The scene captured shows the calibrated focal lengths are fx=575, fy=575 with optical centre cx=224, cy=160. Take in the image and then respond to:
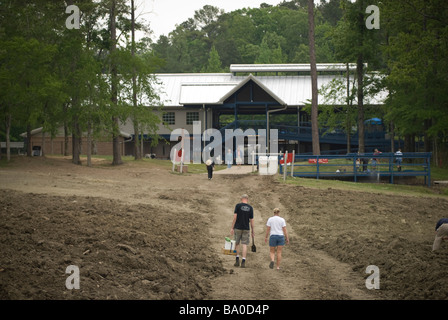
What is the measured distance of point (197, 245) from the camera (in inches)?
650

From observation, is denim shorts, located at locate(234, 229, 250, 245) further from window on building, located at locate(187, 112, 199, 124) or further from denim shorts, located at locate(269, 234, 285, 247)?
window on building, located at locate(187, 112, 199, 124)

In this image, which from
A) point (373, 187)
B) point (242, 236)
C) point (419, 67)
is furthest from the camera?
point (419, 67)

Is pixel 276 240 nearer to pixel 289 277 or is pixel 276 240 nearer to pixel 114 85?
pixel 289 277

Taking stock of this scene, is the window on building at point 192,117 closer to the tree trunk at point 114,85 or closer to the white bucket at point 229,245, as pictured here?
the tree trunk at point 114,85

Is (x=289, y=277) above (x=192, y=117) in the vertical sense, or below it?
below

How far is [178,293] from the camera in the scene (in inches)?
452

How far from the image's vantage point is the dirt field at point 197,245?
1155 centimetres

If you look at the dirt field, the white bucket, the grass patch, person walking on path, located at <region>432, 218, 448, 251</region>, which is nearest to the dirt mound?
the dirt field

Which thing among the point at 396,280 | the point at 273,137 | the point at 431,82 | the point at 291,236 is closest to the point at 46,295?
the point at 396,280

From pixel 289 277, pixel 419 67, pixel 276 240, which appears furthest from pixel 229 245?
pixel 419 67

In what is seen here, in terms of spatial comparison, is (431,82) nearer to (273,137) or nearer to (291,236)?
(273,137)

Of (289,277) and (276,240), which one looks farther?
(276,240)

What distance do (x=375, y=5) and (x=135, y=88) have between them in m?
18.6

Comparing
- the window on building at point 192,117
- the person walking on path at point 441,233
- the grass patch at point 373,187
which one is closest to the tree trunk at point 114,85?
the grass patch at point 373,187
